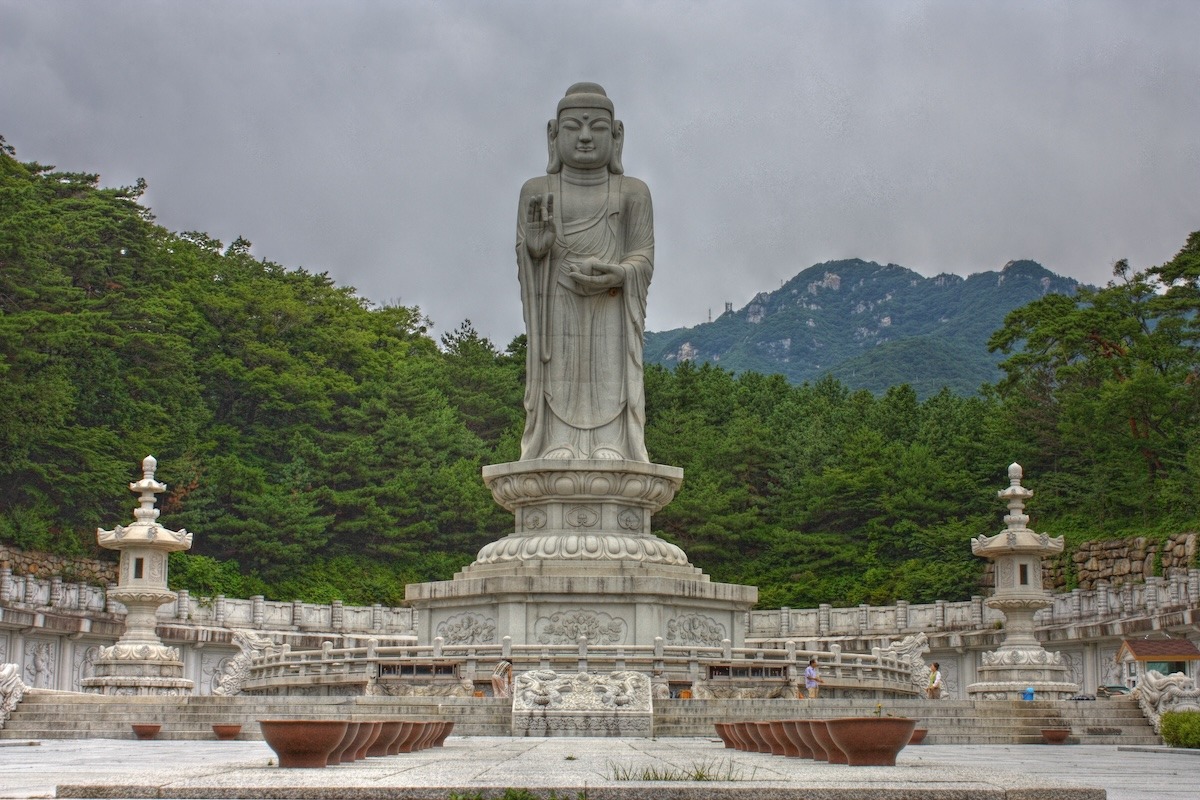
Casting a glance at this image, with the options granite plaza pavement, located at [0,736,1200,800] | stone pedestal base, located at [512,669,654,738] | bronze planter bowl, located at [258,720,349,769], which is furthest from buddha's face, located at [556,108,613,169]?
bronze planter bowl, located at [258,720,349,769]

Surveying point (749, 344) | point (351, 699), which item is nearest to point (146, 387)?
point (351, 699)

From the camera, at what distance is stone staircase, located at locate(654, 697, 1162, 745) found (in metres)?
14.9

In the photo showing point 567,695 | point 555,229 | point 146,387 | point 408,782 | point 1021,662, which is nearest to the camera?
point 408,782

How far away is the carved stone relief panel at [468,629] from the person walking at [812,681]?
4.07m

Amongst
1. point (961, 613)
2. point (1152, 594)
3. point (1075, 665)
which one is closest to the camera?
point (1152, 594)

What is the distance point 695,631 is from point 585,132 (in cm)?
751

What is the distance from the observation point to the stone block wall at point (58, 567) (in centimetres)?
2834

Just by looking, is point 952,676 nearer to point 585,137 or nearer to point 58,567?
point 585,137

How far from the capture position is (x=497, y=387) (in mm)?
40469

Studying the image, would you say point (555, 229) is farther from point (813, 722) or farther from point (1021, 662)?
point (813, 722)

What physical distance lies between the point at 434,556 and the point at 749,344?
3208 inches

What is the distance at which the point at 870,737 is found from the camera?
8.20 metres

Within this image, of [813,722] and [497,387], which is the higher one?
[497,387]

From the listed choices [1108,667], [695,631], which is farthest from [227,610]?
[1108,667]
